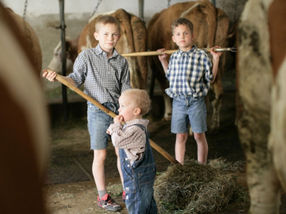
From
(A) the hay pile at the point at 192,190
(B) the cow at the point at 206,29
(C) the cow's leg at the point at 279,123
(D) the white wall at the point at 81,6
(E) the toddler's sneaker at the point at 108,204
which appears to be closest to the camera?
(C) the cow's leg at the point at 279,123

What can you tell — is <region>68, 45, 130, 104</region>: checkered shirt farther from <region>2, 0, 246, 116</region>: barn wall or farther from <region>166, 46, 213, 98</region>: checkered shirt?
<region>2, 0, 246, 116</region>: barn wall

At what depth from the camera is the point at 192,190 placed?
2898mm

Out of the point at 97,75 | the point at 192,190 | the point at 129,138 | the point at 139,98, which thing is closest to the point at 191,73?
the point at 97,75

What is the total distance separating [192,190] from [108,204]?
1.92 feet

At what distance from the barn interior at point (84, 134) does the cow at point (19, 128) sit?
25.5 inches

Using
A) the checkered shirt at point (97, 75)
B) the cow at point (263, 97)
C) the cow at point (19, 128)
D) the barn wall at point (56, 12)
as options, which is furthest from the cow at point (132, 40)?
the cow at point (19, 128)

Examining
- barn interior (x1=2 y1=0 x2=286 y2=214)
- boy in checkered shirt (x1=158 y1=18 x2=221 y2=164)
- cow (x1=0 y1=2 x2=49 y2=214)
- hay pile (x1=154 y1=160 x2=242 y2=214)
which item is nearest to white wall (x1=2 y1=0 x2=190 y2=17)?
barn interior (x1=2 y1=0 x2=286 y2=214)

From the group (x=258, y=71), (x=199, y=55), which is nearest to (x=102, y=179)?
(x=199, y=55)

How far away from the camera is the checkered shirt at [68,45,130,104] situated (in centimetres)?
291

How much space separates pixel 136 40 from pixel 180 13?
778 millimetres

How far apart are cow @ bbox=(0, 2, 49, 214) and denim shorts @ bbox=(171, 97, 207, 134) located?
2386 millimetres

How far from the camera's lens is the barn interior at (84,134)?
316 centimetres

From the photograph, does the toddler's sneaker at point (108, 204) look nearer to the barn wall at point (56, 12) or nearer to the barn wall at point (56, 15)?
the barn wall at point (56, 15)

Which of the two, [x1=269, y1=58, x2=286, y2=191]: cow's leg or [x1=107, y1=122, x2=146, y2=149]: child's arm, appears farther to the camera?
[x1=107, y1=122, x2=146, y2=149]: child's arm
